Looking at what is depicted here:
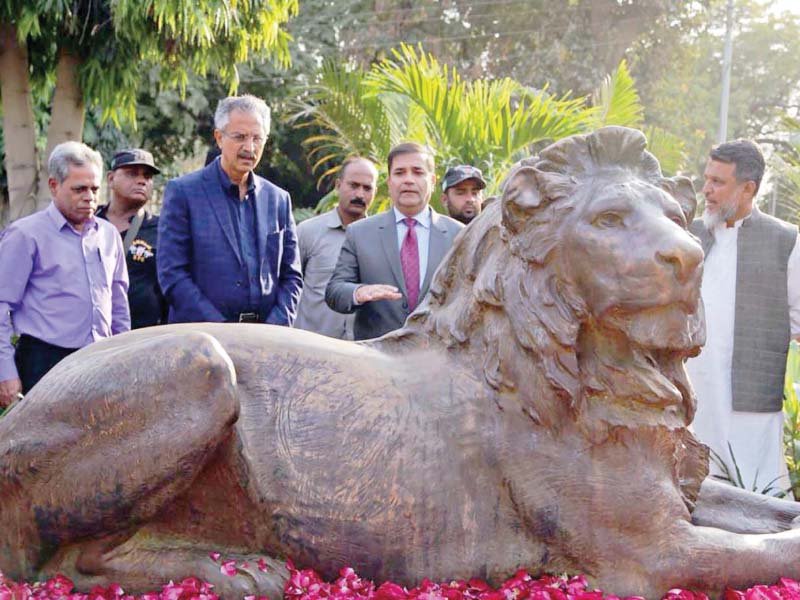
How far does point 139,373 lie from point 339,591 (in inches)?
33.6

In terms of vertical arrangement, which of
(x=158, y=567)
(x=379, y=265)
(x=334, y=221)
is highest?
(x=334, y=221)

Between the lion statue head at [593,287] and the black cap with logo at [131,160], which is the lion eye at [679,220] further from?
the black cap with logo at [131,160]

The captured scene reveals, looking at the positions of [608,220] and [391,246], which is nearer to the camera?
[608,220]

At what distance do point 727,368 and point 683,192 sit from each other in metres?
2.35

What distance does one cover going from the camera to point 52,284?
187 inches

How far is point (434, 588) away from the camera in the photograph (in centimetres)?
279

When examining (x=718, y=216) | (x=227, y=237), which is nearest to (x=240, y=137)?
(x=227, y=237)

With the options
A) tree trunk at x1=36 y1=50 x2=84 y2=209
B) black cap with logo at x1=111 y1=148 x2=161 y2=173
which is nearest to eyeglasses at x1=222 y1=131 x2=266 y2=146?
black cap with logo at x1=111 y1=148 x2=161 y2=173

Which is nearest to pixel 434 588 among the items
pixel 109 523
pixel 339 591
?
pixel 339 591

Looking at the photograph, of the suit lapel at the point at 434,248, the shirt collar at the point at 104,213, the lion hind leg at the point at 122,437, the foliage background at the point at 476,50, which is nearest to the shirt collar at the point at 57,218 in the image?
the shirt collar at the point at 104,213

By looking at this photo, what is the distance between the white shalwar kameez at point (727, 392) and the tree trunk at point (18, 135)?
7.43 metres

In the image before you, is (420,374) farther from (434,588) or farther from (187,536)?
(187,536)

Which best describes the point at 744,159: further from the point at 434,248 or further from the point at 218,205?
the point at 218,205

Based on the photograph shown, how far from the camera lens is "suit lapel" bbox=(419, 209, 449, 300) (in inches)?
193
